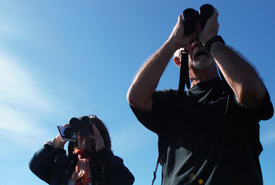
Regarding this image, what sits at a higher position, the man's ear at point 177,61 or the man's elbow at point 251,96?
the man's ear at point 177,61

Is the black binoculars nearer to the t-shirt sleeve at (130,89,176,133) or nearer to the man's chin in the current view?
the t-shirt sleeve at (130,89,176,133)

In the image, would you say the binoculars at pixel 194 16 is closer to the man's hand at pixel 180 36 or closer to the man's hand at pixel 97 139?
the man's hand at pixel 180 36

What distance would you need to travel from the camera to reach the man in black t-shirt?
1942 mm

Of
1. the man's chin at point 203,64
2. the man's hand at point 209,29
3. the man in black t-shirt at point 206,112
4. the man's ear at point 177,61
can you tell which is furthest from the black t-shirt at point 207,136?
the man's ear at point 177,61

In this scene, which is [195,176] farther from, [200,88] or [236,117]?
[200,88]

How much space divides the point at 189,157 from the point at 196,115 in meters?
0.32

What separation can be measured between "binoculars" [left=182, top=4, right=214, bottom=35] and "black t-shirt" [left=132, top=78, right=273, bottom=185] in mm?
436

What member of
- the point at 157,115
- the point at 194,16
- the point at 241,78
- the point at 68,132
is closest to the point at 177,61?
the point at 194,16

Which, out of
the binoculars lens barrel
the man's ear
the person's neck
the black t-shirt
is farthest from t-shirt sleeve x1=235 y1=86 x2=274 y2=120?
the binoculars lens barrel

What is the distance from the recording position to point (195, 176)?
193 cm

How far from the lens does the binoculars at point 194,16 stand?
7.91 feet

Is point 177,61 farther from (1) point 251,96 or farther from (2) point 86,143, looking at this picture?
(2) point 86,143

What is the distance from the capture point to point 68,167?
474 cm

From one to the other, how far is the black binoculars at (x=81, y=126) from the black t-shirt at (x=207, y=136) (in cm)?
279
